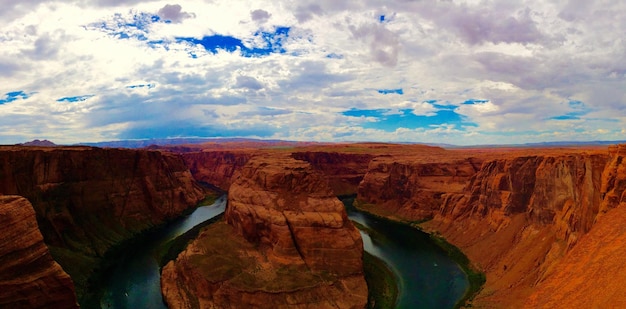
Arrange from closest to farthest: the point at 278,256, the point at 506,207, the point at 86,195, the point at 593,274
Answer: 1. the point at 593,274
2. the point at 278,256
3. the point at 506,207
4. the point at 86,195

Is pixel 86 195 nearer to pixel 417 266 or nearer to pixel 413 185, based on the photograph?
pixel 417 266

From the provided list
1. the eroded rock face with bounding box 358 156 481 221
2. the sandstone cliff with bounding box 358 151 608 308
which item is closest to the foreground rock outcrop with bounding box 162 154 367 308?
the sandstone cliff with bounding box 358 151 608 308

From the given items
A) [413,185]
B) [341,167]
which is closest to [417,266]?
[413,185]

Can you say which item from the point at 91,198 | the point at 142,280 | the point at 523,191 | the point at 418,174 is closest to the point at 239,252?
the point at 142,280

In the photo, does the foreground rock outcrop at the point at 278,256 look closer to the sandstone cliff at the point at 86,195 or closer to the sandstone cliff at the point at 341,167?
the sandstone cliff at the point at 86,195

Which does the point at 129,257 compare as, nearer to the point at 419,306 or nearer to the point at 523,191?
the point at 419,306

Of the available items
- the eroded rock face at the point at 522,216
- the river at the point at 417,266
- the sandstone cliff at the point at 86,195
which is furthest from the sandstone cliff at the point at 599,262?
the sandstone cliff at the point at 86,195

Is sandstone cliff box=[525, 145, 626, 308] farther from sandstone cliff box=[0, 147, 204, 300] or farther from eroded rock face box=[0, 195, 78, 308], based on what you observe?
sandstone cliff box=[0, 147, 204, 300]

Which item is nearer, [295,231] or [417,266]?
[295,231]
